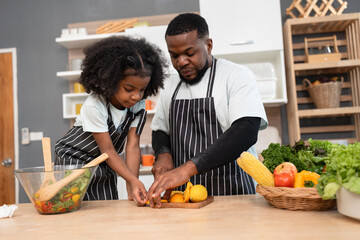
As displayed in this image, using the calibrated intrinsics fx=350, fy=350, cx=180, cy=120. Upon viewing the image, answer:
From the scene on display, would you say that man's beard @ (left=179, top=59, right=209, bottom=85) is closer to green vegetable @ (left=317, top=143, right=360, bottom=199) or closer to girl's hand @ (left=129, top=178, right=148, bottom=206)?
girl's hand @ (left=129, top=178, right=148, bottom=206)

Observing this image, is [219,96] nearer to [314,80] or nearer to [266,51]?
[266,51]

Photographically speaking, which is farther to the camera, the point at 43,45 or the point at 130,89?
the point at 43,45

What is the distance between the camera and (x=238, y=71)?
4.79 feet

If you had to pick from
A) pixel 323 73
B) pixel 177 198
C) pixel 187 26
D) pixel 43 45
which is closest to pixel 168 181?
pixel 177 198

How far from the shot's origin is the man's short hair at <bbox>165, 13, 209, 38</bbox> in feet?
4.47

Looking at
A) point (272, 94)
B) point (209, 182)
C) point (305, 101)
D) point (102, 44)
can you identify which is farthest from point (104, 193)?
point (305, 101)

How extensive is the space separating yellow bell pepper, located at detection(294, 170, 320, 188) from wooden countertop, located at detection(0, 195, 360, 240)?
0.07 meters

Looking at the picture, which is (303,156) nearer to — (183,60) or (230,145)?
(230,145)

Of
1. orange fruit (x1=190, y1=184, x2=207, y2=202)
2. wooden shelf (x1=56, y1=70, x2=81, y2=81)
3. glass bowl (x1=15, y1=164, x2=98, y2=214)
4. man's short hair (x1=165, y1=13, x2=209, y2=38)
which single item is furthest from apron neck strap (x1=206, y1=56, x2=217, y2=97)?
wooden shelf (x1=56, y1=70, x2=81, y2=81)

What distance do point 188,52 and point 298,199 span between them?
0.71m

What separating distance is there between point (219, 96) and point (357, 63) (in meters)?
1.80

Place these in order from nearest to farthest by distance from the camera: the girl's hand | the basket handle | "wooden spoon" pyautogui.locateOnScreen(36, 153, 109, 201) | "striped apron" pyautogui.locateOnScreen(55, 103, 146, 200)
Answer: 1. "wooden spoon" pyautogui.locateOnScreen(36, 153, 109, 201)
2. the girl's hand
3. "striped apron" pyautogui.locateOnScreen(55, 103, 146, 200)
4. the basket handle

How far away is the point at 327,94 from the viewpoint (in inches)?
107

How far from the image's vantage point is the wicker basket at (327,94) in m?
2.72
